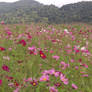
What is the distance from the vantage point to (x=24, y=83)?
53.9 inches

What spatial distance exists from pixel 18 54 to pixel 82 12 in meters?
19.5

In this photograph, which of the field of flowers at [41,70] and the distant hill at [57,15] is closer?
the field of flowers at [41,70]

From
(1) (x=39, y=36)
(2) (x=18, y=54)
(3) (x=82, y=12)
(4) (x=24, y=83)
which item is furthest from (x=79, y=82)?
(3) (x=82, y=12)

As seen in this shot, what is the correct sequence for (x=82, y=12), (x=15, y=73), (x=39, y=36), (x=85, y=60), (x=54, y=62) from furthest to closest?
(x=82, y=12) → (x=39, y=36) → (x=85, y=60) → (x=54, y=62) → (x=15, y=73)

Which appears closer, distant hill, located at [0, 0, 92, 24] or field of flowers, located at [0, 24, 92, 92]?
field of flowers, located at [0, 24, 92, 92]

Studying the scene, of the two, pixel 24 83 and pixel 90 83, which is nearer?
pixel 24 83

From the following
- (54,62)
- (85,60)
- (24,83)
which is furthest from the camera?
(85,60)

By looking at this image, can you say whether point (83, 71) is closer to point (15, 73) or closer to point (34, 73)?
point (34, 73)

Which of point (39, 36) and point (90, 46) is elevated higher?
Answer: point (39, 36)

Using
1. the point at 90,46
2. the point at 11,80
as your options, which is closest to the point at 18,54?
the point at 11,80

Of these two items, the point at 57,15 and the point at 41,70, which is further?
the point at 57,15

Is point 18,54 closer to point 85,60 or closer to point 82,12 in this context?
point 85,60

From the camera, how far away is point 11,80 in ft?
5.08

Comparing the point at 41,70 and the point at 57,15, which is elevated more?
the point at 41,70
